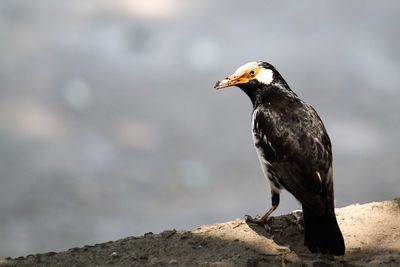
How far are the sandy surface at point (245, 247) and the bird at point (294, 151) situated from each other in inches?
8.7

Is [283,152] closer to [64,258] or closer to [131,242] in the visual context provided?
[131,242]

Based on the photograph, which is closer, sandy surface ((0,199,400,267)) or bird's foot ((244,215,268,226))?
sandy surface ((0,199,400,267))

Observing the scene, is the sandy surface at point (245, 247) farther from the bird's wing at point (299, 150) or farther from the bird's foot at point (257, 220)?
the bird's wing at point (299, 150)

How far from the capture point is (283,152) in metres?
6.46

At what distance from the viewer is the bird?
20.2 feet

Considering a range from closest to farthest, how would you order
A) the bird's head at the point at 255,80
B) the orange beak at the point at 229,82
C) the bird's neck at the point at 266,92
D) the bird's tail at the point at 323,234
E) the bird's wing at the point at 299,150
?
the bird's tail at the point at 323,234 < the bird's wing at the point at 299,150 < the bird's neck at the point at 266,92 < the bird's head at the point at 255,80 < the orange beak at the point at 229,82

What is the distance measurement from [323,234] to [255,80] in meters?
2.16

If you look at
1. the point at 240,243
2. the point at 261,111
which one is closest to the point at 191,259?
the point at 240,243

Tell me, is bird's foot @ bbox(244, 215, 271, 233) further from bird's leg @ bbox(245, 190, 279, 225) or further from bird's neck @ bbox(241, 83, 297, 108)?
bird's neck @ bbox(241, 83, 297, 108)

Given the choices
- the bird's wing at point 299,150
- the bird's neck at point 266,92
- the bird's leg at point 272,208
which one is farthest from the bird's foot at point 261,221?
the bird's neck at point 266,92

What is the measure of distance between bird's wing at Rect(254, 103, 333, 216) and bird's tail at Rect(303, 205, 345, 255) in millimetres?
112

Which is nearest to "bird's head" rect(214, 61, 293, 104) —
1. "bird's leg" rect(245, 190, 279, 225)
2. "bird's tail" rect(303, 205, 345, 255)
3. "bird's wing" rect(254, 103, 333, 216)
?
"bird's wing" rect(254, 103, 333, 216)

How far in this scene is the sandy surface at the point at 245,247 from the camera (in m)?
6.19

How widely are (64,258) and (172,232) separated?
4.03ft
